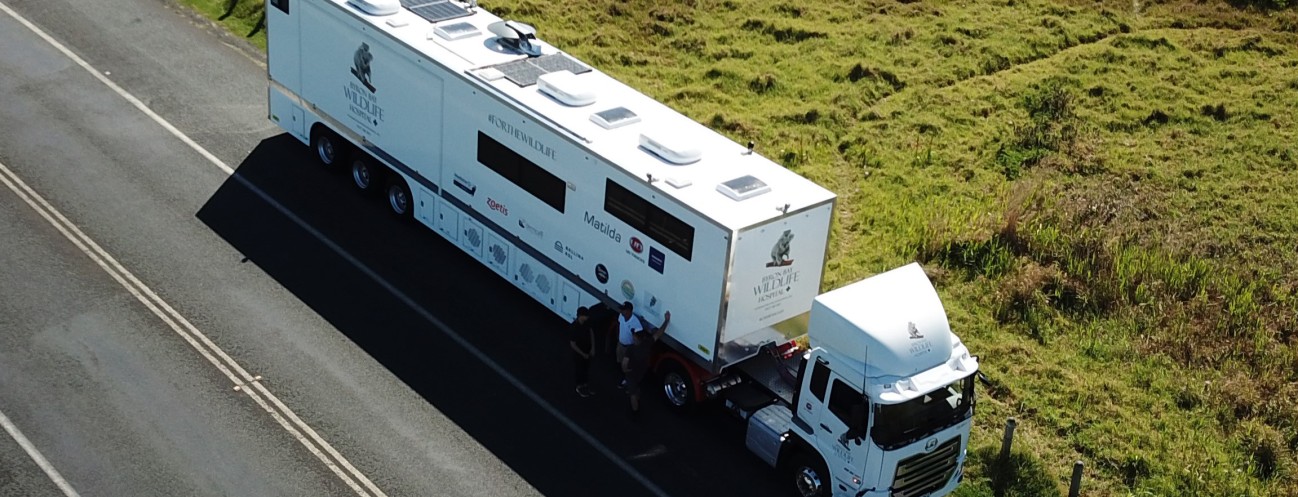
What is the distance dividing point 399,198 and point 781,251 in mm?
8285

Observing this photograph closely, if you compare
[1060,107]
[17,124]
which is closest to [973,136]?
[1060,107]

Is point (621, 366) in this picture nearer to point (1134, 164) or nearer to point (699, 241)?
point (699, 241)

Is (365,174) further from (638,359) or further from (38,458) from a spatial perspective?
(38,458)

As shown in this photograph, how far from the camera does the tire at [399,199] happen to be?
75.6ft

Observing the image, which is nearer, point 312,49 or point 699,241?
point 699,241

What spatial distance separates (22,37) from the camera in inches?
1125

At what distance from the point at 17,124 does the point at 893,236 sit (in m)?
16.7

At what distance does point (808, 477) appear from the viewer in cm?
1739

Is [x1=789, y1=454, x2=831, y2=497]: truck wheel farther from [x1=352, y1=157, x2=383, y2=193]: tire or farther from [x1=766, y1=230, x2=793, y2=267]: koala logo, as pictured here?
[x1=352, y1=157, x2=383, y2=193]: tire

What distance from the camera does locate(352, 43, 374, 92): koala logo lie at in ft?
73.5

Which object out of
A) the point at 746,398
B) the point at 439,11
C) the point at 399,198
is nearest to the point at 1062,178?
the point at 746,398

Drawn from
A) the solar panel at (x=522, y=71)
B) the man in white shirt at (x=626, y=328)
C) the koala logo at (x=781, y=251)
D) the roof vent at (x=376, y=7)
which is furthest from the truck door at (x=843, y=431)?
the roof vent at (x=376, y=7)

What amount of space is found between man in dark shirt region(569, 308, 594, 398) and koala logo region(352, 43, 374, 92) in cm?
629

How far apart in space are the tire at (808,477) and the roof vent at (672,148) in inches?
176
